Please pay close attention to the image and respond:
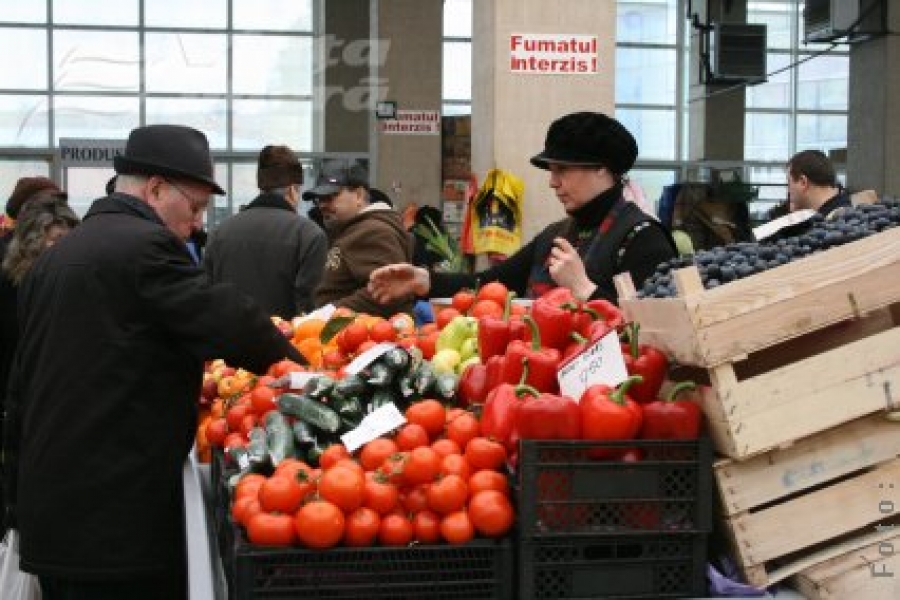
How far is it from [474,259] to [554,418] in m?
6.35

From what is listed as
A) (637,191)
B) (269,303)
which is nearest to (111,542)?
(269,303)

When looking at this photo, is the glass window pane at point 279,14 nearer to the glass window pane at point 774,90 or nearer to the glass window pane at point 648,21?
the glass window pane at point 648,21

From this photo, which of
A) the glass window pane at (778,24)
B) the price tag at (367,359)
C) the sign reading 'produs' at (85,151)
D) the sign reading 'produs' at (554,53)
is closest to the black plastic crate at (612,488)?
the price tag at (367,359)

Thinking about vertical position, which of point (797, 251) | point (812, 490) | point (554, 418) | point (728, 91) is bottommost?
point (812, 490)

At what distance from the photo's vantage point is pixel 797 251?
2715 millimetres

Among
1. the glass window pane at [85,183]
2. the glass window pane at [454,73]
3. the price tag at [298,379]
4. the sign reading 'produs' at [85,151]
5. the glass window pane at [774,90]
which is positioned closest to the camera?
the price tag at [298,379]

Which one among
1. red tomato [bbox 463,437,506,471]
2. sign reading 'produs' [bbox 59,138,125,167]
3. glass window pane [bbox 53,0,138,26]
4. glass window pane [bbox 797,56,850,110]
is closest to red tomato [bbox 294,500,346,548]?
red tomato [bbox 463,437,506,471]

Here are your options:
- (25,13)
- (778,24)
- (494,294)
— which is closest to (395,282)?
(494,294)

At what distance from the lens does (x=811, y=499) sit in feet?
8.48

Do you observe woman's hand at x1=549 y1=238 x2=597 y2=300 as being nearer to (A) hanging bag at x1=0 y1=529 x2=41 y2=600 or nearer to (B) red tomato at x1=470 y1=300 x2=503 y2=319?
(B) red tomato at x1=470 y1=300 x2=503 y2=319

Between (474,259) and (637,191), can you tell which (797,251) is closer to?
(637,191)

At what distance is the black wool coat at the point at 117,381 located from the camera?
10.2ft

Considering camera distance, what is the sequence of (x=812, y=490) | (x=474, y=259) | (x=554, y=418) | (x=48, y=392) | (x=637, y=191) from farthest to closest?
(x=474, y=259), (x=637, y=191), (x=48, y=392), (x=812, y=490), (x=554, y=418)

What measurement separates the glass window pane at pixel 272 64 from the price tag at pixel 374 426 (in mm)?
18133
